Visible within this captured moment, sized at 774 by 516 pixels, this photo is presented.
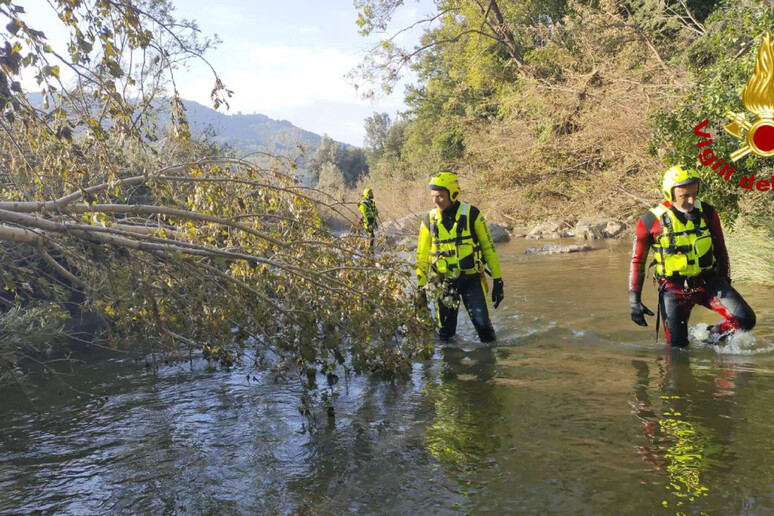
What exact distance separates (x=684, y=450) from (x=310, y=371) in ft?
9.03

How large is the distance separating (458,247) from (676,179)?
2.35 meters

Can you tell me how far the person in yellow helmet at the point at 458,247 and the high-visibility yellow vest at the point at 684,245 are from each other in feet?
5.75

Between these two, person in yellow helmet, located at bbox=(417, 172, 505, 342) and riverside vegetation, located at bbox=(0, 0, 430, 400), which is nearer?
riverside vegetation, located at bbox=(0, 0, 430, 400)

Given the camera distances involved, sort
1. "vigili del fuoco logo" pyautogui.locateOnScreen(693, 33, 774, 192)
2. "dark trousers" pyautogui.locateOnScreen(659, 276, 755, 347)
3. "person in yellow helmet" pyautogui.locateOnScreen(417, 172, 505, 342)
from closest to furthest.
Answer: "dark trousers" pyautogui.locateOnScreen(659, 276, 755, 347)
"person in yellow helmet" pyautogui.locateOnScreen(417, 172, 505, 342)
"vigili del fuoco logo" pyautogui.locateOnScreen(693, 33, 774, 192)

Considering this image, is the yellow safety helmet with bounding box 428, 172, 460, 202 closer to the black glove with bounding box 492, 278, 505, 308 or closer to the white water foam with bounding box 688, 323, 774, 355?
the black glove with bounding box 492, 278, 505, 308

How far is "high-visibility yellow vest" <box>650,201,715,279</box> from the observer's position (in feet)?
20.7

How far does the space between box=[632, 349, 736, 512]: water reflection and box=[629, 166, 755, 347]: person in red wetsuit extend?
0.60 meters

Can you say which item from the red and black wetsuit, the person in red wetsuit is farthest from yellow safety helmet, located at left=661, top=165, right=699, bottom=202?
the red and black wetsuit

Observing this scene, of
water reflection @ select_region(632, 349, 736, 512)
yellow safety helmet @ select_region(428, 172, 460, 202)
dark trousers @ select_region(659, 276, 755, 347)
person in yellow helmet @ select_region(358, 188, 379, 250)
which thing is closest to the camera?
water reflection @ select_region(632, 349, 736, 512)

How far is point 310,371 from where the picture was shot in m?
5.23

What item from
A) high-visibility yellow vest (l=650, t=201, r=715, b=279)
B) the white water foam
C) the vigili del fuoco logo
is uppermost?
the vigili del fuoco logo

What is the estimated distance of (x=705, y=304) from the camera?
6.61 m

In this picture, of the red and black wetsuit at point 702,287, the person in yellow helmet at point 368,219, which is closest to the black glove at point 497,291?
the red and black wetsuit at point 702,287

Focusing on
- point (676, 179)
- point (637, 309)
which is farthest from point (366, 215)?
point (676, 179)
